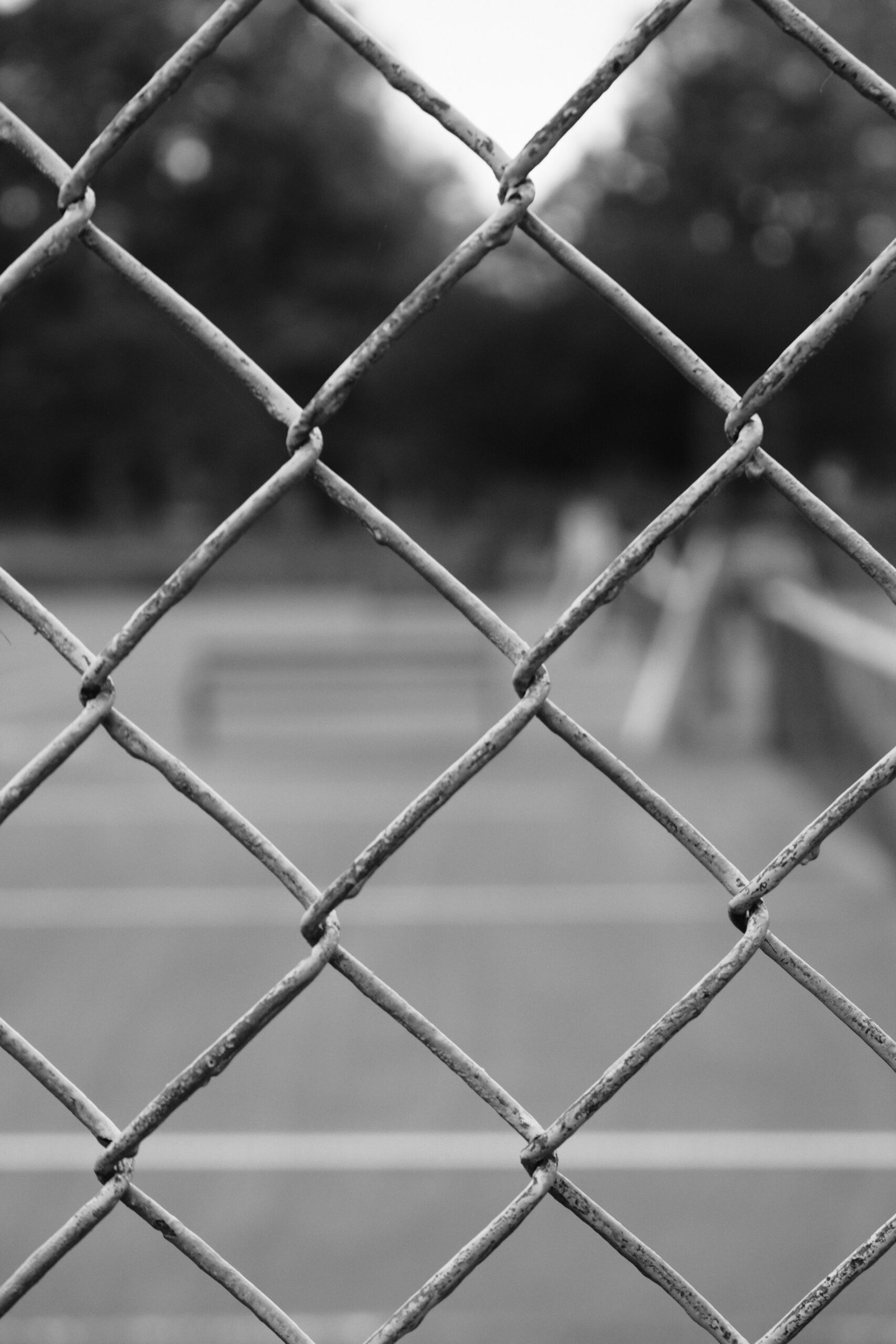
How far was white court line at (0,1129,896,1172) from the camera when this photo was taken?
4.51 m

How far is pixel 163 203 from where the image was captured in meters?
3.16

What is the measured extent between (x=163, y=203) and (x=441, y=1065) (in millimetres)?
3291

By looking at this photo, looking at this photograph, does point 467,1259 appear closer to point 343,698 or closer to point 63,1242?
point 63,1242

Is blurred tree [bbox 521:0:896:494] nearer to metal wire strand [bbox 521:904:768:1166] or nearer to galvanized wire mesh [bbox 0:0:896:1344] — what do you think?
galvanized wire mesh [bbox 0:0:896:1344]

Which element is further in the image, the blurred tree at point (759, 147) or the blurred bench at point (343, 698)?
the blurred bench at point (343, 698)

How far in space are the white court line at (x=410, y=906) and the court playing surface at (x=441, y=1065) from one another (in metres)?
0.03

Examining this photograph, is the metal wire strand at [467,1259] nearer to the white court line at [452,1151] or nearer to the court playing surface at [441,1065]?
the court playing surface at [441,1065]

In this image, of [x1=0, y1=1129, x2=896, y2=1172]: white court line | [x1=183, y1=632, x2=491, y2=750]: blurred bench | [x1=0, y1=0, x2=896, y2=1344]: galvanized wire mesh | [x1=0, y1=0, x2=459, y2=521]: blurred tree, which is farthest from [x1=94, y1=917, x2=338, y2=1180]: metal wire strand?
[x1=183, y1=632, x2=491, y2=750]: blurred bench

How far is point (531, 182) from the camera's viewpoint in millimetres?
894

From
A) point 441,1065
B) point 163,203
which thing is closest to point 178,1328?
point 441,1065

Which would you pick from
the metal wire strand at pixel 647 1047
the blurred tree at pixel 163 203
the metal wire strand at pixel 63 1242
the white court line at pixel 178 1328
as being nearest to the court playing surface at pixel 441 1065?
the white court line at pixel 178 1328

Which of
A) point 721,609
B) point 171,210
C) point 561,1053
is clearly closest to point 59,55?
point 171,210

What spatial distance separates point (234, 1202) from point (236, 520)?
3.79m

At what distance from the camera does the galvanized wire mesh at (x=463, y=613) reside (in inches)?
35.1
